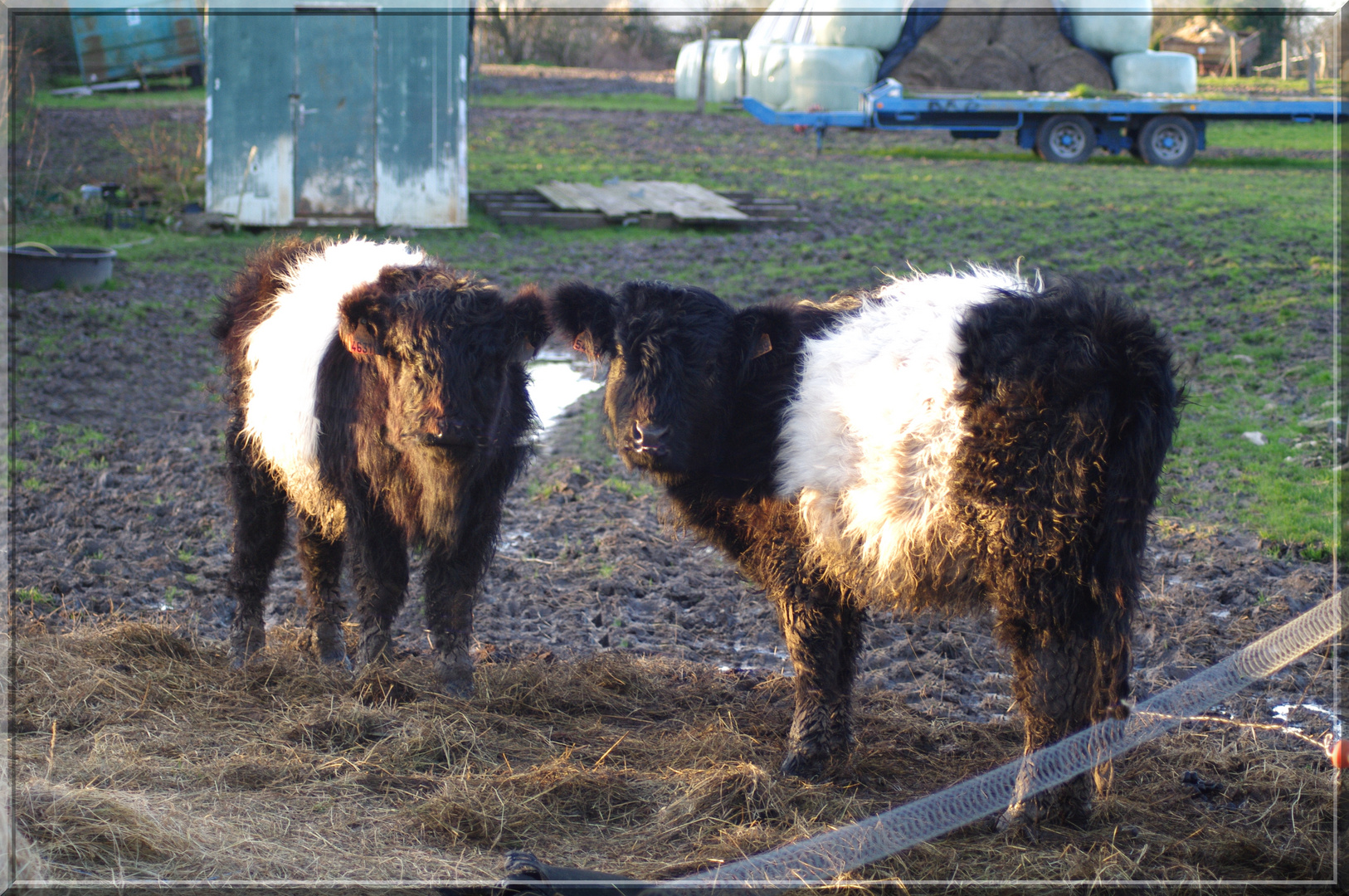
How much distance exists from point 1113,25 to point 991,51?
294 centimetres

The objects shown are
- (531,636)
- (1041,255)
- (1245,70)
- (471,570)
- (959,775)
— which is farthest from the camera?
(1245,70)

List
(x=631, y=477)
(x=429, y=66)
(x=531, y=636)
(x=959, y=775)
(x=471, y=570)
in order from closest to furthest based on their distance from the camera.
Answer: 1. (x=959, y=775)
2. (x=471, y=570)
3. (x=531, y=636)
4. (x=631, y=477)
5. (x=429, y=66)

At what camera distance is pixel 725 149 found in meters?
21.9

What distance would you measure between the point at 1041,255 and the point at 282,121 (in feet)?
33.3

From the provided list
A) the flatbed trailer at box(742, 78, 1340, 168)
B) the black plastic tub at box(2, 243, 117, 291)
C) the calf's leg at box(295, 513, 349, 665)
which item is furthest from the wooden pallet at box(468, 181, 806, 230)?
the calf's leg at box(295, 513, 349, 665)

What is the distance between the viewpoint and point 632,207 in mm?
15234

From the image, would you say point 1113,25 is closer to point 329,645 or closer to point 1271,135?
point 1271,135

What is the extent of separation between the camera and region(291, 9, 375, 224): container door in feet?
46.1

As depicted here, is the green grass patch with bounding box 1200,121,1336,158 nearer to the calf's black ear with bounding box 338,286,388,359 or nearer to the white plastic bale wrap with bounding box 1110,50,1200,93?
the white plastic bale wrap with bounding box 1110,50,1200,93

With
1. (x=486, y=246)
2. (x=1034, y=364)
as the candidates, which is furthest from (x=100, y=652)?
(x=486, y=246)

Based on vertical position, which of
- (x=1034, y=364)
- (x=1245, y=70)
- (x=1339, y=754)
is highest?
(x=1245, y=70)

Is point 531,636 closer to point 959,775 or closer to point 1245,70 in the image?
point 959,775

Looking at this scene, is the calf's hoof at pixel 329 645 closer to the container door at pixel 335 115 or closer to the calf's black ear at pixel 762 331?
the calf's black ear at pixel 762 331

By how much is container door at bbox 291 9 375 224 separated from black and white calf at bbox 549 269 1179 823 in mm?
11611
